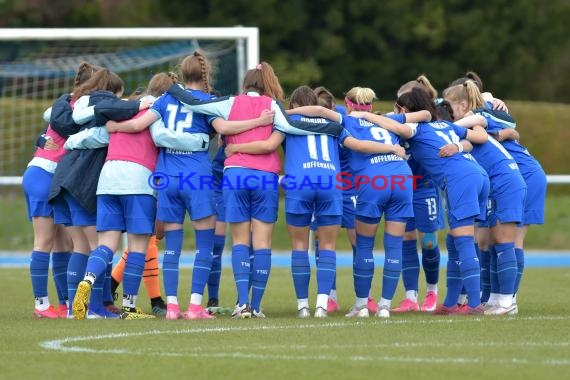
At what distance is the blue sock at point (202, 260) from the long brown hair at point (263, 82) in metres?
1.15

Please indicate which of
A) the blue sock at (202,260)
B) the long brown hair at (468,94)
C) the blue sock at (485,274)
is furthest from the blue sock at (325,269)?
the long brown hair at (468,94)

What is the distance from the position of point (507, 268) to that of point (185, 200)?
2577mm

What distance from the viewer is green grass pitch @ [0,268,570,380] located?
7094mm

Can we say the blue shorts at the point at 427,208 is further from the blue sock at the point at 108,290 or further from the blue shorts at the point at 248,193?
the blue sock at the point at 108,290

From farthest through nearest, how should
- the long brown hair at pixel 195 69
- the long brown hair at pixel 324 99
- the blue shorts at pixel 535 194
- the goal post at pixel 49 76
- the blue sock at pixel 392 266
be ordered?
the goal post at pixel 49 76 < the blue shorts at pixel 535 194 < the long brown hair at pixel 324 99 < the blue sock at pixel 392 266 < the long brown hair at pixel 195 69

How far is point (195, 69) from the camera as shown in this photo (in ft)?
32.6

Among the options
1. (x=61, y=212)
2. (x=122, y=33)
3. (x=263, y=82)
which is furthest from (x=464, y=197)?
(x=122, y=33)

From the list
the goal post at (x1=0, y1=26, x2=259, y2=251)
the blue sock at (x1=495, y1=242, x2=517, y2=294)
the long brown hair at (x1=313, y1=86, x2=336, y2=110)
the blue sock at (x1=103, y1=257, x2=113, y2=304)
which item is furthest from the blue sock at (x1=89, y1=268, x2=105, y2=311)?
the goal post at (x1=0, y1=26, x2=259, y2=251)

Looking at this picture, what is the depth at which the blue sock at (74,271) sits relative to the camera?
400 inches

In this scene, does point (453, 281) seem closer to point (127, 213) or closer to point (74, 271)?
point (127, 213)

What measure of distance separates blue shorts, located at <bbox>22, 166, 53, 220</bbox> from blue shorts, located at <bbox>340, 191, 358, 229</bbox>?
247 centimetres

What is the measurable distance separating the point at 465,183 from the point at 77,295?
308 centimetres

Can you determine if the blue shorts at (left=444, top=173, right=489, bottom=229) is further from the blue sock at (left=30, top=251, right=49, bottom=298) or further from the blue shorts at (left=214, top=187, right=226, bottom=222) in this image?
the blue sock at (left=30, top=251, right=49, bottom=298)

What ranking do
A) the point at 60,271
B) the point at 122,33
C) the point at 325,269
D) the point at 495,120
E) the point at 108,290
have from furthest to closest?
the point at 122,33 < the point at 60,271 < the point at 495,120 < the point at 108,290 < the point at 325,269
